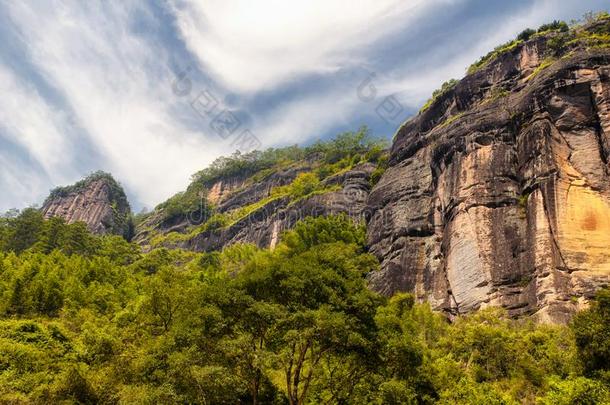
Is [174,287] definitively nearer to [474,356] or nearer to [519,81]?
[474,356]

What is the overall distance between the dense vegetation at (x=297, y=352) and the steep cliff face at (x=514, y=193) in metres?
5.27

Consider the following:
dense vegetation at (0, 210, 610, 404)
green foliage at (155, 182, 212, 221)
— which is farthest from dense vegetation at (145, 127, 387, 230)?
dense vegetation at (0, 210, 610, 404)

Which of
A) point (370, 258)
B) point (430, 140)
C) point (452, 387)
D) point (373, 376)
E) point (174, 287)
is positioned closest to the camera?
point (373, 376)

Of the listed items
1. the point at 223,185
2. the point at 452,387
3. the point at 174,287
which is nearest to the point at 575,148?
the point at 452,387

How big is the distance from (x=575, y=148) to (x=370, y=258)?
18399 mm

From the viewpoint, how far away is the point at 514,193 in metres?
36.0

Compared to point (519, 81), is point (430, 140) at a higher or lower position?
lower

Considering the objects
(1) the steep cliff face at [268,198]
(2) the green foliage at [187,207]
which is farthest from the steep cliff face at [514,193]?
(2) the green foliage at [187,207]

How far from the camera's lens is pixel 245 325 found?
16.3 m

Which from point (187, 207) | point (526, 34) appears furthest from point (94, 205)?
point (526, 34)

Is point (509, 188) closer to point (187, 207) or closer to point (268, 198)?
point (268, 198)

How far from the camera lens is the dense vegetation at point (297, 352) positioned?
50.3ft

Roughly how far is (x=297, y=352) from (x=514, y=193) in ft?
83.7

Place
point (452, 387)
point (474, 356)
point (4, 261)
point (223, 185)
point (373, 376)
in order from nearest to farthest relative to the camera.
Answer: point (373, 376)
point (452, 387)
point (474, 356)
point (4, 261)
point (223, 185)
